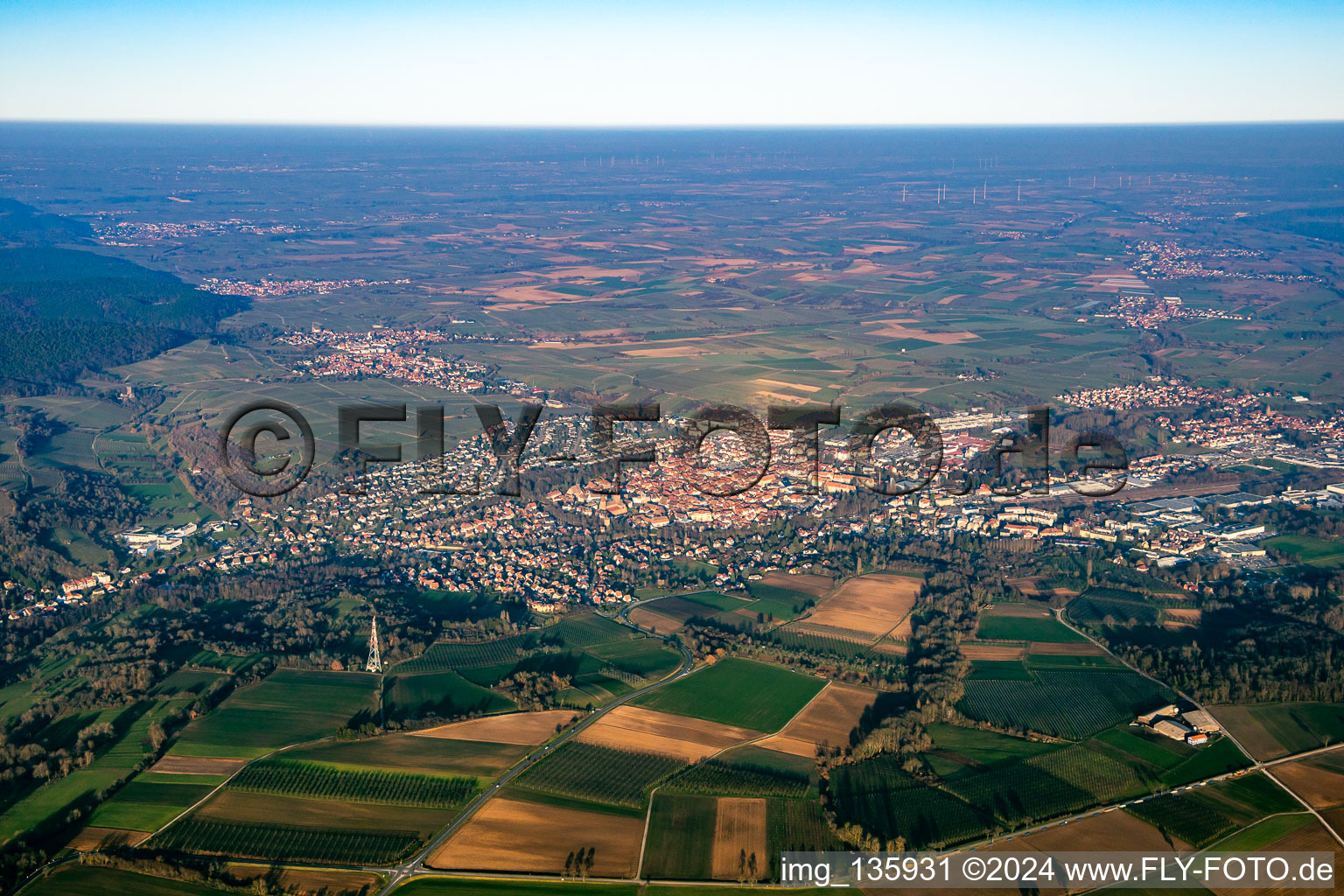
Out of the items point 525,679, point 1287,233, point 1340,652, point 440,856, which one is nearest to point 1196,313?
point 1287,233

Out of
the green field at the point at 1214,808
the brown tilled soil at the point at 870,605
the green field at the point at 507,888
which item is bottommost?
the green field at the point at 507,888

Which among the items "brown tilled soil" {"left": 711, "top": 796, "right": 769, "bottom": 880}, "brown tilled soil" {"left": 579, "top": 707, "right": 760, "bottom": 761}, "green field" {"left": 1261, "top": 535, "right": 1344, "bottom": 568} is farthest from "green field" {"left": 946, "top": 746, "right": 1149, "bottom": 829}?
"green field" {"left": 1261, "top": 535, "right": 1344, "bottom": 568}

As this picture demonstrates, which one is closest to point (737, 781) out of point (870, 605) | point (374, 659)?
point (870, 605)


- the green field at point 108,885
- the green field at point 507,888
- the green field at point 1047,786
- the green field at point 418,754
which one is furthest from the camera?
the green field at point 418,754

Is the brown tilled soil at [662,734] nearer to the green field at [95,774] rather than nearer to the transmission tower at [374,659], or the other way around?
the transmission tower at [374,659]

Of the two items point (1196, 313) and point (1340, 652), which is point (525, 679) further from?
point (1196, 313)

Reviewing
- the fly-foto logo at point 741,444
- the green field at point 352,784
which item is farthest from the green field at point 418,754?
the fly-foto logo at point 741,444

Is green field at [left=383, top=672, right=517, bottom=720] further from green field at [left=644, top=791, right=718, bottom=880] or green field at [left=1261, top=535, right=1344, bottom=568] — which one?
green field at [left=1261, top=535, right=1344, bottom=568]
